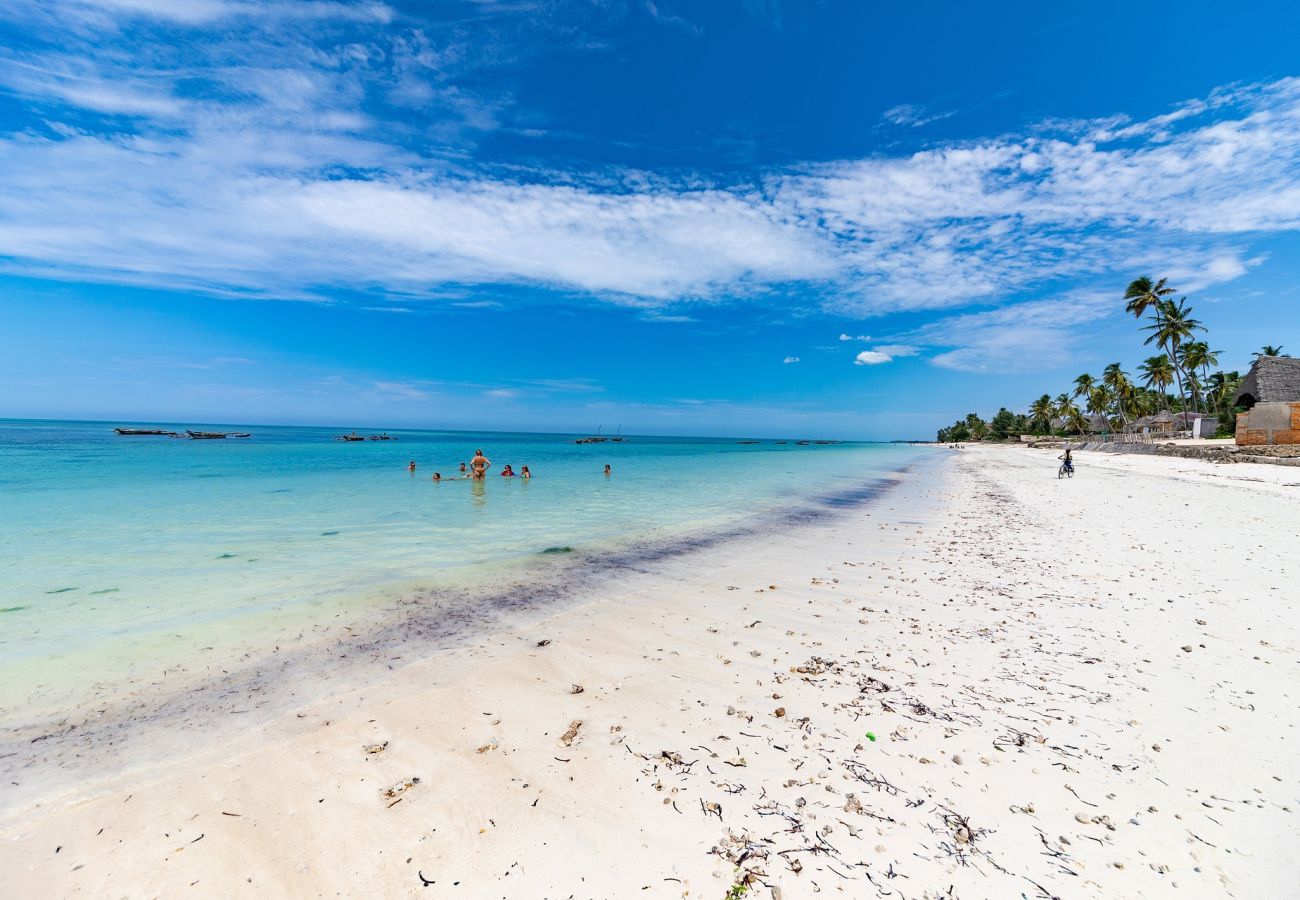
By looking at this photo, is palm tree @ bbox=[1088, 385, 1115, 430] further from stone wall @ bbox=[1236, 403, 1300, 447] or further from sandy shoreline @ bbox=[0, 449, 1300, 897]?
sandy shoreline @ bbox=[0, 449, 1300, 897]

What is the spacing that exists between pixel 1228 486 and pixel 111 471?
5504 cm

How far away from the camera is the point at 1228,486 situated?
66.8 ft

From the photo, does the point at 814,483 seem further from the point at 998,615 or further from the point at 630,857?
the point at 630,857

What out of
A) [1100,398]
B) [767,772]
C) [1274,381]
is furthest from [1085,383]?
[767,772]

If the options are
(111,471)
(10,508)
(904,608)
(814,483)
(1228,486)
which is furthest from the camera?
(814,483)

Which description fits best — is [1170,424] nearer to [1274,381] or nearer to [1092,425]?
[1092,425]

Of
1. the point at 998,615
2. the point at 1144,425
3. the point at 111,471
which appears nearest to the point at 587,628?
the point at 998,615

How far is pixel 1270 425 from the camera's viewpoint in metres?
28.1

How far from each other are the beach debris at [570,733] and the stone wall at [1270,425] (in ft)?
137

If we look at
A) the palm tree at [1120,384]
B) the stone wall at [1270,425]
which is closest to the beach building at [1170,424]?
the palm tree at [1120,384]

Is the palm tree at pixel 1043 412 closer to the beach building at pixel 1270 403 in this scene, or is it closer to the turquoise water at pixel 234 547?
the beach building at pixel 1270 403

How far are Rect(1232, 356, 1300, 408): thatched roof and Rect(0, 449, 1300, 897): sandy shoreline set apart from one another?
37227 mm

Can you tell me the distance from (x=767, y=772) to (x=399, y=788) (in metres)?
2.72

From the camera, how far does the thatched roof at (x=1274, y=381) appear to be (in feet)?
99.5
